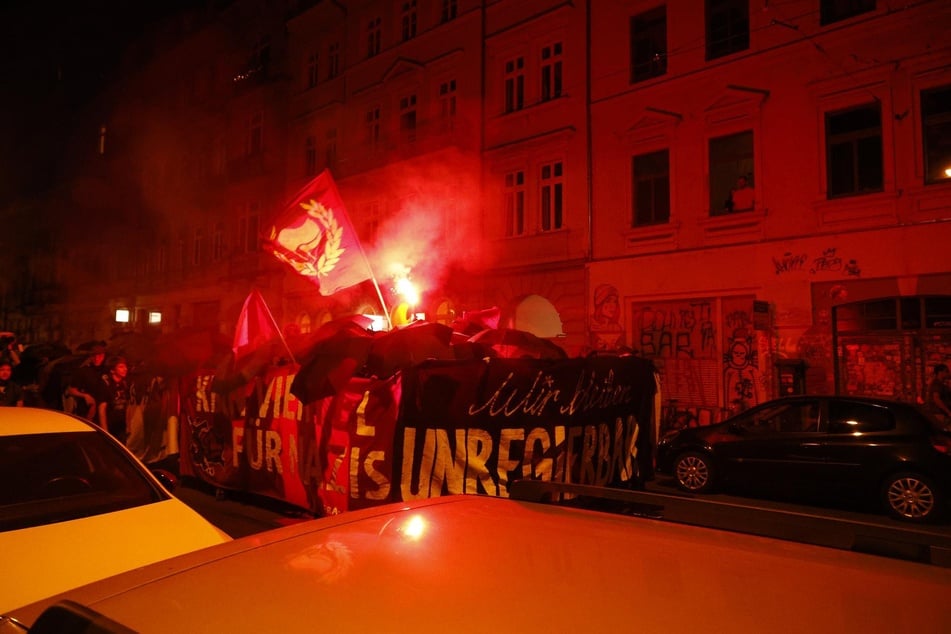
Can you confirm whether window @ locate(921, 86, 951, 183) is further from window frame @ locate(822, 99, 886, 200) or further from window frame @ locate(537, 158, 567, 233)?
window frame @ locate(537, 158, 567, 233)

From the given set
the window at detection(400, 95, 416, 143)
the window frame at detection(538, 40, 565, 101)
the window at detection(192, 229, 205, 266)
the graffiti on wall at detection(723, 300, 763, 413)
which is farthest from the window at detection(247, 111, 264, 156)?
the graffiti on wall at detection(723, 300, 763, 413)

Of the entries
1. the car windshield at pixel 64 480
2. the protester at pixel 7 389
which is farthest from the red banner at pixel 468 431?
the protester at pixel 7 389

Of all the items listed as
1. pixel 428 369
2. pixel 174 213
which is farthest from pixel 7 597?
pixel 174 213

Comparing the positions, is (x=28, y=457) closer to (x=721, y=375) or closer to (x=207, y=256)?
(x=721, y=375)

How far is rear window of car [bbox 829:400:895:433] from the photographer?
729 centimetres

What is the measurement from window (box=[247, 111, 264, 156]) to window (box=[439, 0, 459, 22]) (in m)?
8.50

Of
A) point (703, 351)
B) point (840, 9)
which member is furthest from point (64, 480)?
point (840, 9)

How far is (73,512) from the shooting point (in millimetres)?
3188

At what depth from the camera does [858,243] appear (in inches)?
426

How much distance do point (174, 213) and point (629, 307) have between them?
1998 cm

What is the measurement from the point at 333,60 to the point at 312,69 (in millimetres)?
1216

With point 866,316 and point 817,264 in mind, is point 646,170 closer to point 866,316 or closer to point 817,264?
point 817,264

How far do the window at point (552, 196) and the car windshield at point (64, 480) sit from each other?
12026 millimetres

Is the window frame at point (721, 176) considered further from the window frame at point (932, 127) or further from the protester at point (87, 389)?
the protester at point (87, 389)
